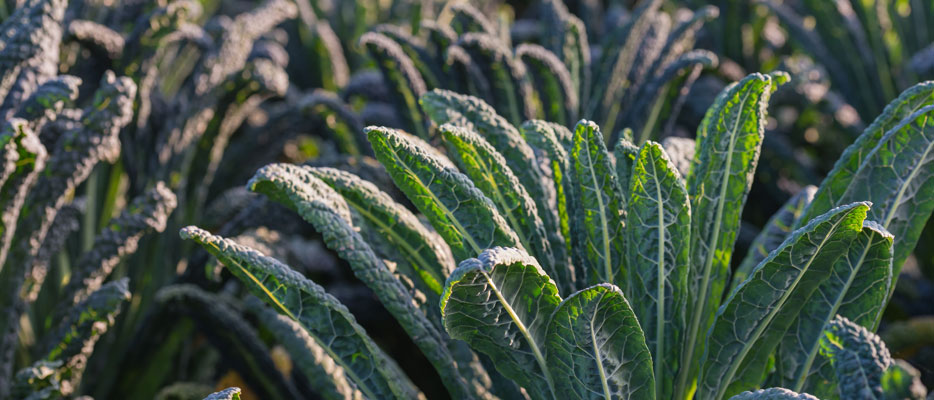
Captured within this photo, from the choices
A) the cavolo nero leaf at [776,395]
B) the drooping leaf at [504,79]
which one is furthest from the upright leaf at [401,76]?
the cavolo nero leaf at [776,395]

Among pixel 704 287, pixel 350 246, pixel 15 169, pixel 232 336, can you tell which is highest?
pixel 15 169

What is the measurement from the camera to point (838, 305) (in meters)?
0.94

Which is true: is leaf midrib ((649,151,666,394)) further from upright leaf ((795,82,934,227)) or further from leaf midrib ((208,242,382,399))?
leaf midrib ((208,242,382,399))

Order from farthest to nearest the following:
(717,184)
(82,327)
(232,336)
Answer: (232,336) < (82,327) < (717,184)

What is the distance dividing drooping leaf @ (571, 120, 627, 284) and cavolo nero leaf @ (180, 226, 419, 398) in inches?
11.6

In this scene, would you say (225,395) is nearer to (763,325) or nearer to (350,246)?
(350,246)

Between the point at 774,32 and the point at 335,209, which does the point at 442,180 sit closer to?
the point at 335,209

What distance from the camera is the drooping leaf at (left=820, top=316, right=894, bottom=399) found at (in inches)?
29.9

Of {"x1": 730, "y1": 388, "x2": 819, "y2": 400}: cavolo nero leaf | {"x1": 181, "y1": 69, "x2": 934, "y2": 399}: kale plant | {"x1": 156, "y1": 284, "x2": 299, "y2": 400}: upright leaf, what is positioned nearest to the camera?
{"x1": 730, "y1": 388, "x2": 819, "y2": 400}: cavolo nero leaf

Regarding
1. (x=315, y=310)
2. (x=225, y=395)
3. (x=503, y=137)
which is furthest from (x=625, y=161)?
(x=225, y=395)

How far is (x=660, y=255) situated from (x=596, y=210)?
9 cm

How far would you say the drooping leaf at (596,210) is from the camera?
925 mm

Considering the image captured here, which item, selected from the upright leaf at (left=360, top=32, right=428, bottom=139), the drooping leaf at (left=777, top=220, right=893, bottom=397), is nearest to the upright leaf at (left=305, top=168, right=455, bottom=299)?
the drooping leaf at (left=777, top=220, right=893, bottom=397)

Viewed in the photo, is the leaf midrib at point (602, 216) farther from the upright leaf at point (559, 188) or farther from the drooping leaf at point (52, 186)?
the drooping leaf at point (52, 186)
